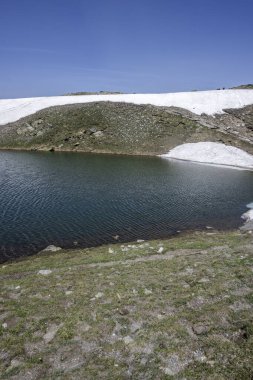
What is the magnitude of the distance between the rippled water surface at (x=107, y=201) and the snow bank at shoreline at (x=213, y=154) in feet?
21.7

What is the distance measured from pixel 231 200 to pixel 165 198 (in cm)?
804

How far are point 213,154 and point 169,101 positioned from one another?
30.8 metres

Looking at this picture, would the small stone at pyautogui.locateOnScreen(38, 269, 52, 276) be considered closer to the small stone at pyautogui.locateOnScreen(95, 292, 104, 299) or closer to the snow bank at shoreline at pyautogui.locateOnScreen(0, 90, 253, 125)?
the small stone at pyautogui.locateOnScreen(95, 292, 104, 299)

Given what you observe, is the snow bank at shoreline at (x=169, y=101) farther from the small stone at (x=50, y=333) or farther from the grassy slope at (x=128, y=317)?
the small stone at (x=50, y=333)

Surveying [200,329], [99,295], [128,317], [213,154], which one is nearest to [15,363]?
[128,317]

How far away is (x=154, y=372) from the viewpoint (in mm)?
9812

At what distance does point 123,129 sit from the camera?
79.1m

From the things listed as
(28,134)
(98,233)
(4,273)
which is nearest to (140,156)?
(28,134)

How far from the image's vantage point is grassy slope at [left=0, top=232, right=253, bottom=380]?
33.0ft

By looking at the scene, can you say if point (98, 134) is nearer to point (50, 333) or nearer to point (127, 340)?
point (50, 333)

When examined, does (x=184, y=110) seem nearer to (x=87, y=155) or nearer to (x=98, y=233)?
(x=87, y=155)

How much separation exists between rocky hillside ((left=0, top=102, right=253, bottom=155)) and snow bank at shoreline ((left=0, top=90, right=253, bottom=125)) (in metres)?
3.40

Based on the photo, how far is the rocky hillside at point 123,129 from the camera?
74.3 meters

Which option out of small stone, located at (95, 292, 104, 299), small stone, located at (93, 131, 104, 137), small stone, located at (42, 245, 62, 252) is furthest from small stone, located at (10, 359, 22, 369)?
small stone, located at (93, 131, 104, 137)
